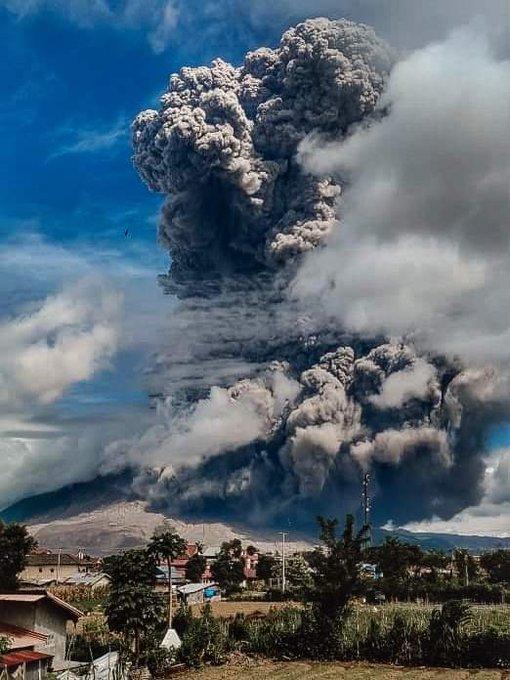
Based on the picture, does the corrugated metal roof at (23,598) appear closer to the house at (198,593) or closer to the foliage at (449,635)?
the foliage at (449,635)

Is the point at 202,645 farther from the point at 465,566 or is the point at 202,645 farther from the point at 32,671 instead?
the point at 465,566

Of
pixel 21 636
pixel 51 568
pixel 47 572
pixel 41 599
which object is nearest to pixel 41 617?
pixel 41 599

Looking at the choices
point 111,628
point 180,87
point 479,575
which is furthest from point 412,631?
point 180,87

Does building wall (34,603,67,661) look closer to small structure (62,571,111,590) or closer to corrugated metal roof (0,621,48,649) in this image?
corrugated metal roof (0,621,48,649)

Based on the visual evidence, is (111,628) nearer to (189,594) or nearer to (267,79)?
(189,594)

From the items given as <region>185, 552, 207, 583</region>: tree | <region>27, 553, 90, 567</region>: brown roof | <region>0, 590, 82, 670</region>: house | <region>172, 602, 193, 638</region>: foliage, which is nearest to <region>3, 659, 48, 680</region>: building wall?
<region>0, 590, 82, 670</region>: house

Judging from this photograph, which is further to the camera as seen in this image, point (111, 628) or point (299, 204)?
point (299, 204)
